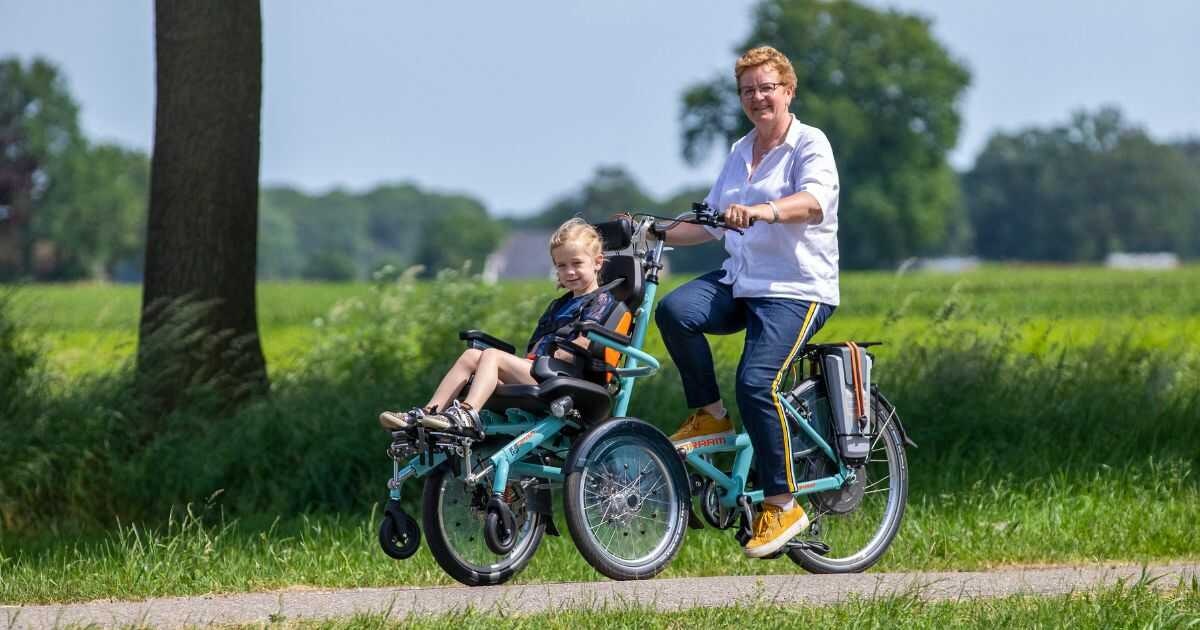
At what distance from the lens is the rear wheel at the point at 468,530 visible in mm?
6418

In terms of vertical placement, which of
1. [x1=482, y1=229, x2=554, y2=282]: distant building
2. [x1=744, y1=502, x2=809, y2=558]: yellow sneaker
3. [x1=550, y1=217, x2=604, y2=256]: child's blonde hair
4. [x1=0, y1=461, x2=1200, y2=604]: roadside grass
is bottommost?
[x1=482, y1=229, x2=554, y2=282]: distant building

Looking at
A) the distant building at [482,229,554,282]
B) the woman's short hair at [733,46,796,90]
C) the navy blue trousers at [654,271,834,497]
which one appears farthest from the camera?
the distant building at [482,229,554,282]

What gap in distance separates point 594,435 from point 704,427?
2.66ft

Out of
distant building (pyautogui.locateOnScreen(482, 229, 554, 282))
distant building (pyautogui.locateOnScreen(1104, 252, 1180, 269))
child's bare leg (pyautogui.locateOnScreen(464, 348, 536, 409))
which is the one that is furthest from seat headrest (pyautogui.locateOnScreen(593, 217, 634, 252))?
distant building (pyautogui.locateOnScreen(482, 229, 554, 282))

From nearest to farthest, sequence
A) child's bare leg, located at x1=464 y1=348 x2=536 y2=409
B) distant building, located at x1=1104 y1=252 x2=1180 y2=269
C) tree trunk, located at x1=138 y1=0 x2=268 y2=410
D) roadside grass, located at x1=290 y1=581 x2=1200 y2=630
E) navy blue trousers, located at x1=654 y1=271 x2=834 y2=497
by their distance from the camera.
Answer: roadside grass, located at x1=290 y1=581 x2=1200 y2=630 < child's bare leg, located at x1=464 y1=348 x2=536 y2=409 < navy blue trousers, located at x1=654 y1=271 x2=834 y2=497 < tree trunk, located at x1=138 y1=0 x2=268 y2=410 < distant building, located at x1=1104 y1=252 x2=1180 y2=269

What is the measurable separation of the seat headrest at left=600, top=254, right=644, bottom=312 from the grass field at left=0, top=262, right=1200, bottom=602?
1337 millimetres

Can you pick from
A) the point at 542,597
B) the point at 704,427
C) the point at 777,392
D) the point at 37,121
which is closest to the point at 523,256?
the point at 37,121

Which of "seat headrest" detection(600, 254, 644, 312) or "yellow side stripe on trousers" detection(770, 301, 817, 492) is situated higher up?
"seat headrest" detection(600, 254, 644, 312)

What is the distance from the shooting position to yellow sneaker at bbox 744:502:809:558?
696 centimetres

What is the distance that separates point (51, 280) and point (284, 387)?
8686cm

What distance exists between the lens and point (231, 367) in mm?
11258

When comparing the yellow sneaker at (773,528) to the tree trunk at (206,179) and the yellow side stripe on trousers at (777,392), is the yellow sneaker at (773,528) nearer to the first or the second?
the yellow side stripe on trousers at (777,392)

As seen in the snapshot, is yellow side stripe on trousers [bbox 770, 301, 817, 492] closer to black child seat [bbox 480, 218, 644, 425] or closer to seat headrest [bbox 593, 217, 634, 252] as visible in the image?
black child seat [bbox 480, 218, 644, 425]

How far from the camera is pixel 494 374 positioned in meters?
6.34
